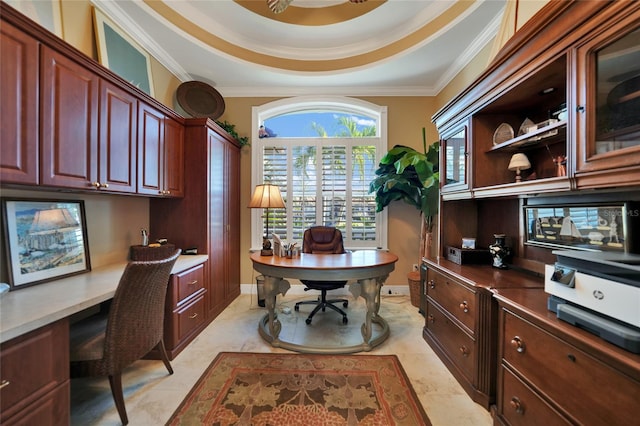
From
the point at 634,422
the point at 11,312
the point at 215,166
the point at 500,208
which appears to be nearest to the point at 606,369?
the point at 634,422

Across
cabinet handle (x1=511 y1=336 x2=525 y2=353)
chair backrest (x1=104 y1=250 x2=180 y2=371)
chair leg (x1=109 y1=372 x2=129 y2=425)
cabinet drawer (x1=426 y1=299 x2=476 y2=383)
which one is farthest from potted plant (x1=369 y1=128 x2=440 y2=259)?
chair leg (x1=109 y1=372 x2=129 y2=425)

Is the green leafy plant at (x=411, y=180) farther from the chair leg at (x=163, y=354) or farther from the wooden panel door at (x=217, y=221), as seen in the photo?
the chair leg at (x=163, y=354)

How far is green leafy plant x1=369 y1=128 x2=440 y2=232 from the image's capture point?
122 inches

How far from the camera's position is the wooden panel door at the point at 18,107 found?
1310mm

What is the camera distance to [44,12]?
6.02 feet

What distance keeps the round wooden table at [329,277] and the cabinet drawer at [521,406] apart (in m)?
1.09

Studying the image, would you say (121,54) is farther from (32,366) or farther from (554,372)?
(554,372)

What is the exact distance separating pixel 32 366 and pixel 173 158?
6.77 ft

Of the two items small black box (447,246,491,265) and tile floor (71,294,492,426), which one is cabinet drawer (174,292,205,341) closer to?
tile floor (71,294,492,426)

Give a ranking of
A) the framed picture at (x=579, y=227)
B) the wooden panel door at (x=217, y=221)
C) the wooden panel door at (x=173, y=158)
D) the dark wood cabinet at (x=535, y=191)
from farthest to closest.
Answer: the wooden panel door at (x=217, y=221) < the wooden panel door at (x=173, y=158) < the framed picture at (x=579, y=227) < the dark wood cabinet at (x=535, y=191)

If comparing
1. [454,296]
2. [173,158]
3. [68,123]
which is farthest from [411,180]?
[68,123]

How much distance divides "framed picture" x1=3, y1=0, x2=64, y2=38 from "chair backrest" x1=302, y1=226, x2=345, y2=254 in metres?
2.80

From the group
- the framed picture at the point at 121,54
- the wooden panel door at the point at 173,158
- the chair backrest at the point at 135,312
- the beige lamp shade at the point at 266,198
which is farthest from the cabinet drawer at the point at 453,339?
the framed picture at the point at 121,54

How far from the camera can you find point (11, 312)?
127cm
